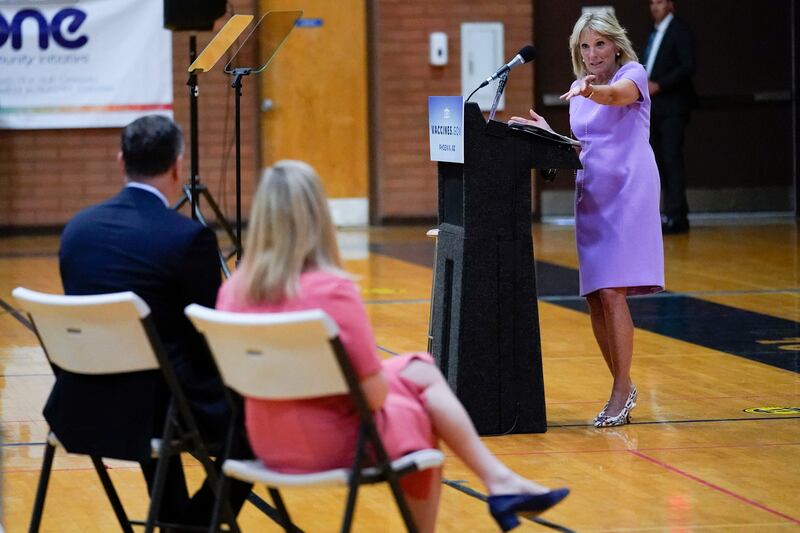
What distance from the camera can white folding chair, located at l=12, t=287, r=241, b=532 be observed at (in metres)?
2.96

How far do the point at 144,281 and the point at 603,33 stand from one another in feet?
7.08

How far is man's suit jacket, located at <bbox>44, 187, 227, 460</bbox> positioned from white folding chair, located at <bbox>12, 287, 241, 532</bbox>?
0.04 meters

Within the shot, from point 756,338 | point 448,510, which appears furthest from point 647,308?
point 448,510

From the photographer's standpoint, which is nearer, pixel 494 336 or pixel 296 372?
pixel 296 372

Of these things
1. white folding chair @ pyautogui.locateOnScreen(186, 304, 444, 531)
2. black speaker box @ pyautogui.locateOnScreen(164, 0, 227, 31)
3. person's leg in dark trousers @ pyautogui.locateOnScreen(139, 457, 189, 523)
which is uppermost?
black speaker box @ pyautogui.locateOnScreen(164, 0, 227, 31)

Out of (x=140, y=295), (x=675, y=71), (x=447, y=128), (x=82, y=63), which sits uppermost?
(x=82, y=63)

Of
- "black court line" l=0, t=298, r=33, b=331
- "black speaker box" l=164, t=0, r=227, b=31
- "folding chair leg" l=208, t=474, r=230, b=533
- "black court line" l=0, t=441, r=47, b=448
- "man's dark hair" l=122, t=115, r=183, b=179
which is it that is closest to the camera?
"folding chair leg" l=208, t=474, r=230, b=533

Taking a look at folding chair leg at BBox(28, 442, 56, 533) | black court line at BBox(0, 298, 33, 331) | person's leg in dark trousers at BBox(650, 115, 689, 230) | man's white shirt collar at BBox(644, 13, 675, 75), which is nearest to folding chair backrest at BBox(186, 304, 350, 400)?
folding chair leg at BBox(28, 442, 56, 533)

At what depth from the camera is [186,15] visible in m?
8.48

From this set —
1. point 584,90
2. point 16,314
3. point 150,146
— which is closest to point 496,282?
point 584,90

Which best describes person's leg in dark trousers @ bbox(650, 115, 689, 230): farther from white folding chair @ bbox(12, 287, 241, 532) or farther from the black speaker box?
white folding chair @ bbox(12, 287, 241, 532)

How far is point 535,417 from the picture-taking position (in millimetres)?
4758

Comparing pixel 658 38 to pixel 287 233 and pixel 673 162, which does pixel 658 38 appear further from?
pixel 287 233

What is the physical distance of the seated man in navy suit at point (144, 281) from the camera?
10.4 feet
